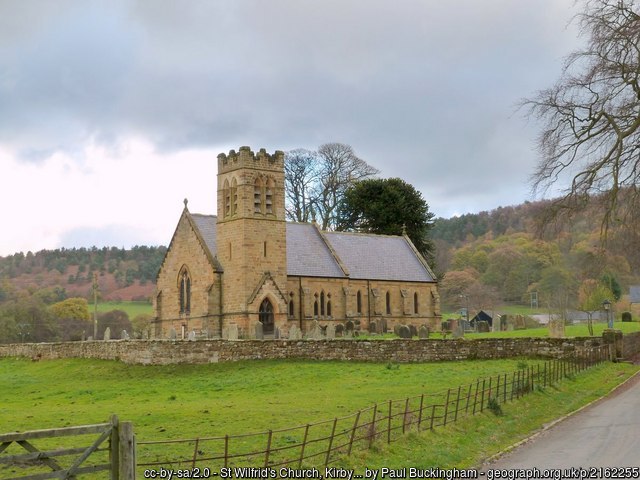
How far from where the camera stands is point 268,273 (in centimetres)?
5206

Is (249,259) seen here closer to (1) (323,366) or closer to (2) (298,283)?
(2) (298,283)

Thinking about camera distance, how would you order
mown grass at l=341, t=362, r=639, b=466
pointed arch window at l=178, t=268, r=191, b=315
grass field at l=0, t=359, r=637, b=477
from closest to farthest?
1. mown grass at l=341, t=362, r=639, b=466
2. grass field at l=0, t=359, r=637, b=477
3. pointed arch window at l=178, t=268, r=191, b=315

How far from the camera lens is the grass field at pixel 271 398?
1855cm

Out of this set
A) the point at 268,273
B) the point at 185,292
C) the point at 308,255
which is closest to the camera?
the point at 268,273

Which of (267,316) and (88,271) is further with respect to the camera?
(88,271)

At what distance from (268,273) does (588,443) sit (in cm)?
3542

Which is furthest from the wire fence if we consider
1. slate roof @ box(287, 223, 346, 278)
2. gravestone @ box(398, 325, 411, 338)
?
slate roof @ box(287, 223, 346, 278)

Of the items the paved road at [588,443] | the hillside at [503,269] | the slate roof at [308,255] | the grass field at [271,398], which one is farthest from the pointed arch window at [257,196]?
the paved road at [588,443]

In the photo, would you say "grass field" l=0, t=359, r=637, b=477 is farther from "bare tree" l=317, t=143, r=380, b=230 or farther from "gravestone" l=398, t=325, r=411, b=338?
"bare tree" l=317, t=143, r=380, b=230

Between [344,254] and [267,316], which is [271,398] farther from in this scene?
[344,254]

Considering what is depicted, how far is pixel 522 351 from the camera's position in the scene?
117ft

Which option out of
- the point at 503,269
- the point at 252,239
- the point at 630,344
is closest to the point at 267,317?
the point at 252,239

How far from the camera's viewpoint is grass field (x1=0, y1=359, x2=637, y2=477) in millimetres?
18547

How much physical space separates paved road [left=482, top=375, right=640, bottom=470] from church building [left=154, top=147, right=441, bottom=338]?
2930 cm
